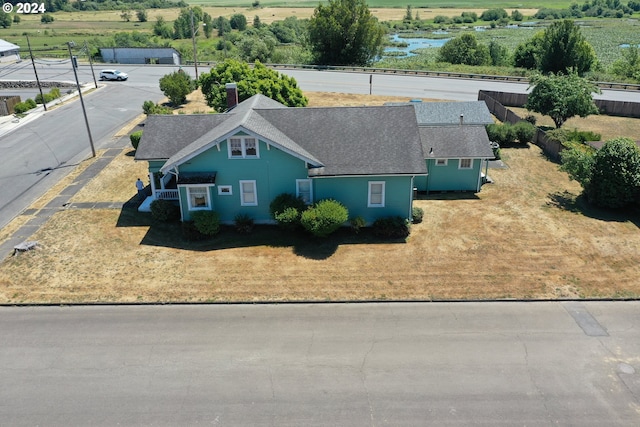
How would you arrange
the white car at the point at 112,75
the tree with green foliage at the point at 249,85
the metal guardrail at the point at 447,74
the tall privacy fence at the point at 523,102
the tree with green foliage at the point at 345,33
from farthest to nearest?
the tree with green foliage at the point at 345,33
the white car at the point at 112,75
the metal guardrail at the point at 447,74
the tree with green foliage at the point at 249,85
the tall privacy fence at the point at 523,102

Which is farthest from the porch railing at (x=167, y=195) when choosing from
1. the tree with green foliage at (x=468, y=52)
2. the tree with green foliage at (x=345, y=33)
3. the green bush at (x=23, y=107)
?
the tree with green foliage at (x=468, y=52)

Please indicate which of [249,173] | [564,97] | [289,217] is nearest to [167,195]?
[249,173]

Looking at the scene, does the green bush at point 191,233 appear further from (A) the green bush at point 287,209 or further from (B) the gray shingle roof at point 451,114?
(B) the gray shingle roof at point 451,114

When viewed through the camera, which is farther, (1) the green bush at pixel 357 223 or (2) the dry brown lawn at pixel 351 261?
(1) the green bush at pixel 357 223

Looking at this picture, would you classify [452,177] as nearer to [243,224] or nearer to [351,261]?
[351,261]

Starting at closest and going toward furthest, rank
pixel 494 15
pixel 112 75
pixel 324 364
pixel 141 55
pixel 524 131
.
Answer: pixel 324 364, pixel 524 131, pixel 112 75, pixel 141 55, pixel 494 15
